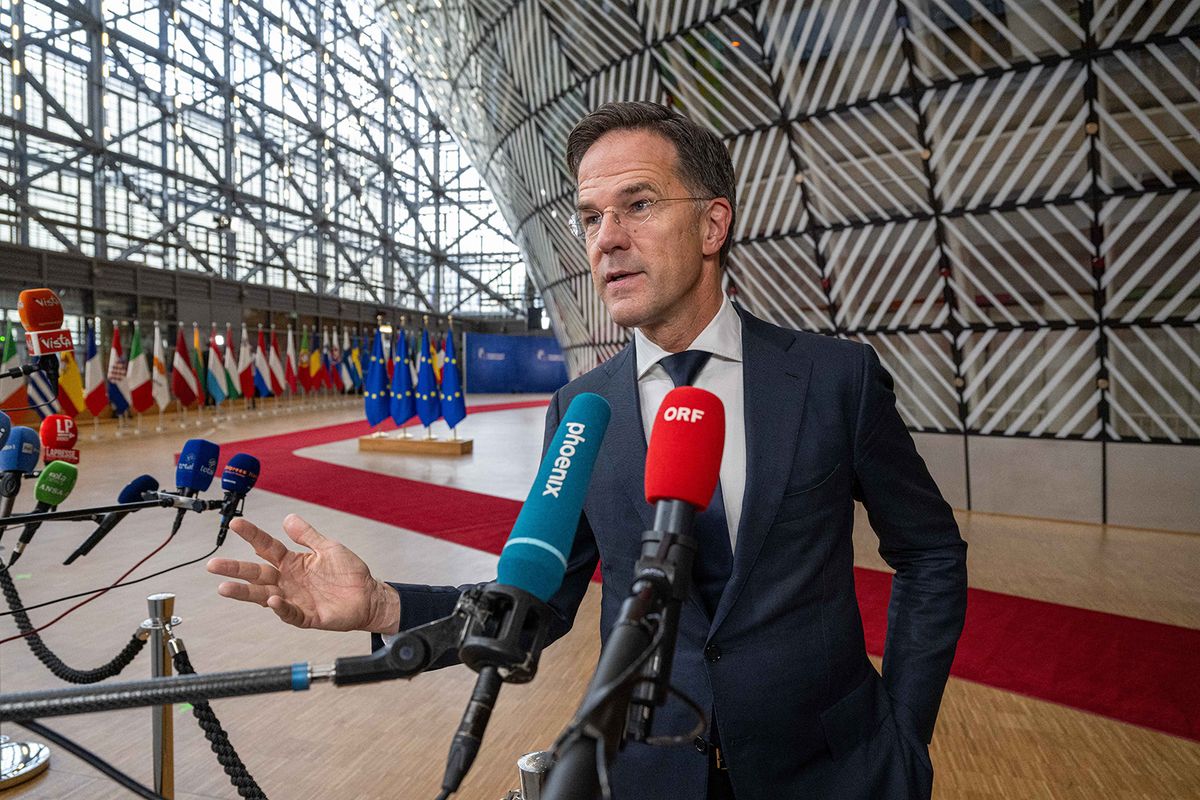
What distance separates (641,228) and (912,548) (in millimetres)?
787

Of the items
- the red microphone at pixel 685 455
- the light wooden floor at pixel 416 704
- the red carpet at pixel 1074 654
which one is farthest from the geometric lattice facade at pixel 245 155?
the red microphone at pixel 685 455

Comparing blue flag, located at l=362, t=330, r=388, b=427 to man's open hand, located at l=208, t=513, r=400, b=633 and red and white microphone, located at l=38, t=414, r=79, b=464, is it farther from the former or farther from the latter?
man's open hand, located at l=208, t=513, r=400, b=633

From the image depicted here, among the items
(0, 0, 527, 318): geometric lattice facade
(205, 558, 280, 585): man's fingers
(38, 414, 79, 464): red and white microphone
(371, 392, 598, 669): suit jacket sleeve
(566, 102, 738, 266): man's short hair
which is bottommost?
(371, 392, 598, 669): suit jacket sleeve

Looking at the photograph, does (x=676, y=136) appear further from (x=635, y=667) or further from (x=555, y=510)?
(x=635, y=667)

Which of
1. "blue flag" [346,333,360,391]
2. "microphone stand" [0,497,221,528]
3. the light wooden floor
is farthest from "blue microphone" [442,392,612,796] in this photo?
"blue flag" [346,333,360,391]

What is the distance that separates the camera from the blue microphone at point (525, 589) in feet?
2.35

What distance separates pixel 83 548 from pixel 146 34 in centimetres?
2471

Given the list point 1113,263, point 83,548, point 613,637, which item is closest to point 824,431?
point 613,637

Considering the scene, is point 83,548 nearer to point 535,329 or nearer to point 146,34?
point 146,34

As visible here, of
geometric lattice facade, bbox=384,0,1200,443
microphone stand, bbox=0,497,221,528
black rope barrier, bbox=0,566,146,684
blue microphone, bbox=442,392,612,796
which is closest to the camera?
blue microphone, bbox=442,392,612,796

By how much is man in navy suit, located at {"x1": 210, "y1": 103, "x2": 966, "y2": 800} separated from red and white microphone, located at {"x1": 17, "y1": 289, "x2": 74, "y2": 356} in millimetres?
1588

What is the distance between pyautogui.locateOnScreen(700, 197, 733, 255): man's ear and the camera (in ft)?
4.86

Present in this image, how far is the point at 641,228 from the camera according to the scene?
1.40 meters

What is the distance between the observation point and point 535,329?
1544 inches
